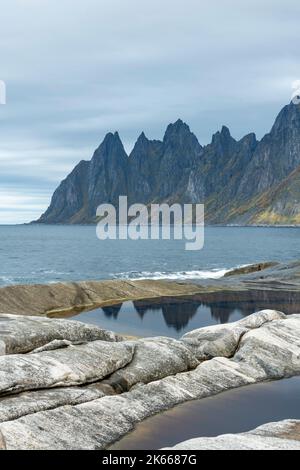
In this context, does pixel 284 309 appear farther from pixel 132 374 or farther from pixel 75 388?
pixel 75 388

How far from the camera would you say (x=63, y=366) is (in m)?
27.0

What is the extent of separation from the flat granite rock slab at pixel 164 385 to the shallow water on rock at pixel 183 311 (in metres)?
12.4

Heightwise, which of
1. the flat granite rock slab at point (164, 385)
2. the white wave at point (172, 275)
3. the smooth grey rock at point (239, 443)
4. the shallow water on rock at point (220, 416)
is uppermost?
the smooth grey rock at point (239, 443)

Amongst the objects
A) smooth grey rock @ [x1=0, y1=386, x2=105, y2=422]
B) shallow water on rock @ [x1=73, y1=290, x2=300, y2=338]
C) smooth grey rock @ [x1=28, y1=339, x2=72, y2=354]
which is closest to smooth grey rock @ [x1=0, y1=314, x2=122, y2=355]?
smooth grey rock @ [x1=28, y1=339, x2=72, y2=354]

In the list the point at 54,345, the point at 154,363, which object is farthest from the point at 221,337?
the point at 54,345

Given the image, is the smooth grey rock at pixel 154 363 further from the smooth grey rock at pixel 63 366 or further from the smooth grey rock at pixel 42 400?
the smooth grey rock at pixel 42 400

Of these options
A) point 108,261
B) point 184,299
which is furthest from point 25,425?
point 108,261

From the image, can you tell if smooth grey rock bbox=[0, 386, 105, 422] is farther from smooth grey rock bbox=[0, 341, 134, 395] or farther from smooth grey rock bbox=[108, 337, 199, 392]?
smooth grey rock bbox=[108, 337, 199, 392]

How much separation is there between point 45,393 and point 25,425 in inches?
155

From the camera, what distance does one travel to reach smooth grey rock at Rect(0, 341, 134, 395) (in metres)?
25.0

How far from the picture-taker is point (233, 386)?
101 ft

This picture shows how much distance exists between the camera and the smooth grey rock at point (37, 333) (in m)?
29.8

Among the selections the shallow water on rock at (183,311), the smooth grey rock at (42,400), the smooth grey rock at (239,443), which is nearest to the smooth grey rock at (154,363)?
the smooth grey rock at (42,400)

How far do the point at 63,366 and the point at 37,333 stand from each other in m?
4.96
